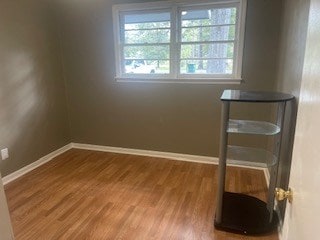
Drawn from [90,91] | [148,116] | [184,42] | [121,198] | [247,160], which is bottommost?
[121,198]

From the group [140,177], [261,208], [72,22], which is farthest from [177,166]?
[72,22]

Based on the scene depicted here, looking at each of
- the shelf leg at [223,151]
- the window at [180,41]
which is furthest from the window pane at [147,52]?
the shelf leg at [223,151]

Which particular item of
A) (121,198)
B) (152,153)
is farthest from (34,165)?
(152,153)

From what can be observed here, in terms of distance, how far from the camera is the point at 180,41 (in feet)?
9.70

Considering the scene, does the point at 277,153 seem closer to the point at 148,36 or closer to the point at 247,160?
the point at 247,160

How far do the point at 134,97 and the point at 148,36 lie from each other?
0.82m

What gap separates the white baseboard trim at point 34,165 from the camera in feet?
9.05

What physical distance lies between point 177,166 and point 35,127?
1913mm

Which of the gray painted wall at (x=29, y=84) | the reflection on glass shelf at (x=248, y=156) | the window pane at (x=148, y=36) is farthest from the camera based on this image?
the window pane at (x=148, y=36)

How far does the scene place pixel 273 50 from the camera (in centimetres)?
263

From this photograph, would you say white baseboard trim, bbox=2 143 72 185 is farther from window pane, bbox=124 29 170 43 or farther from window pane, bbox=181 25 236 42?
window pane, bbox=181 25 236 42

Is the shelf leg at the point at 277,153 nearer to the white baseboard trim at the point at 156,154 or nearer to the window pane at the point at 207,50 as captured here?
the white baseboard trim at the point at 156,154

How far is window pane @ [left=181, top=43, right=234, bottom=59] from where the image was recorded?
111 inches

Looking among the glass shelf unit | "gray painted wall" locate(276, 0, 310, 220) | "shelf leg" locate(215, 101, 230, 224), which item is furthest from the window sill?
"shelf leg" locate(215, 101, 230, 224)
